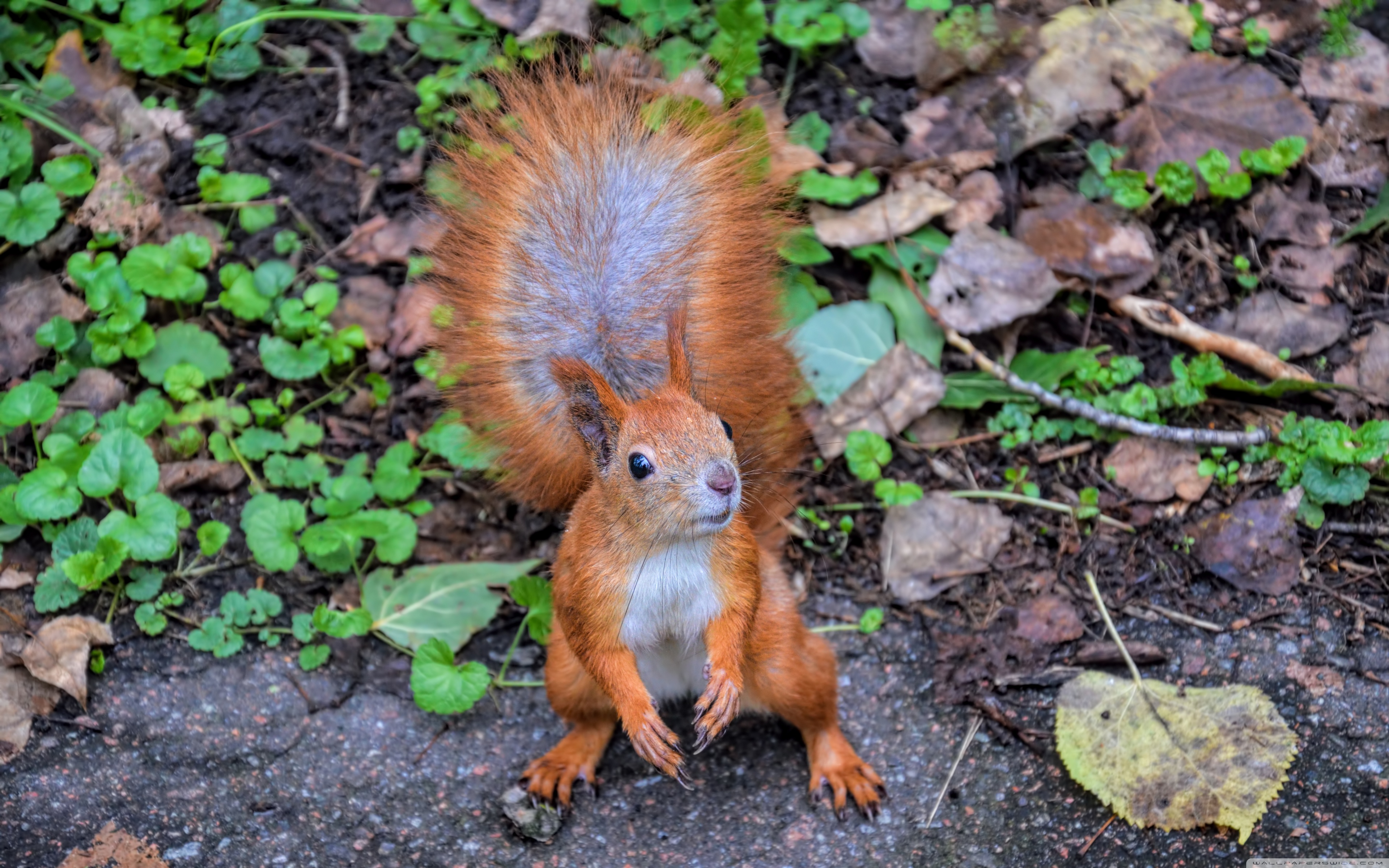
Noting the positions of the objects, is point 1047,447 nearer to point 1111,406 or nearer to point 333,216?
point 1111,406

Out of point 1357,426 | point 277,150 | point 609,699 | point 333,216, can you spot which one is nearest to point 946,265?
point 1357,426

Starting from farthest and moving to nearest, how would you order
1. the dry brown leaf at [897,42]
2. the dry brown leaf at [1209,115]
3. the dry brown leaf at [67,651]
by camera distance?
the dry brown leaf at [897,42] → the dry brown leaf at [1209,115] → the dry brown leaf at [67,651]

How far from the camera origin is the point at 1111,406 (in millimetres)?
2807

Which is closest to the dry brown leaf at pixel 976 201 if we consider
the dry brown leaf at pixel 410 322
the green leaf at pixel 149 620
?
the dry brown leaf at pixel 410 322

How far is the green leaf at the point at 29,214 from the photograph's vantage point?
293 centimetres

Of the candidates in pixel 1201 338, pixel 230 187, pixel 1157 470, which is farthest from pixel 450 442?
pixel 1201 338

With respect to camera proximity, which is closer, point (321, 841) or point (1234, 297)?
point (321, 841)

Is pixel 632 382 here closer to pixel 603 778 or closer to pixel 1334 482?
pixel 603 778

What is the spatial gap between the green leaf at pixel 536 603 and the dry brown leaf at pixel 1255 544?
142cm

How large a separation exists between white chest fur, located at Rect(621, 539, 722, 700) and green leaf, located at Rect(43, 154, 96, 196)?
200 centimetres

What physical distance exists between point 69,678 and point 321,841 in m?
0.65

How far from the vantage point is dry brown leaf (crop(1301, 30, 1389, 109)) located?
10.1ft

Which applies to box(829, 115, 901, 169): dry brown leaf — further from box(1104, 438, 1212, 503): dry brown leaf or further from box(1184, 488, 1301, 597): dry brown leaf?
box(1184, 488, 1301, 597): dry brown leaf

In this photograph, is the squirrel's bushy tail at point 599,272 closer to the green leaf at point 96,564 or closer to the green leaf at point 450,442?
the green leaf at point 450,442
